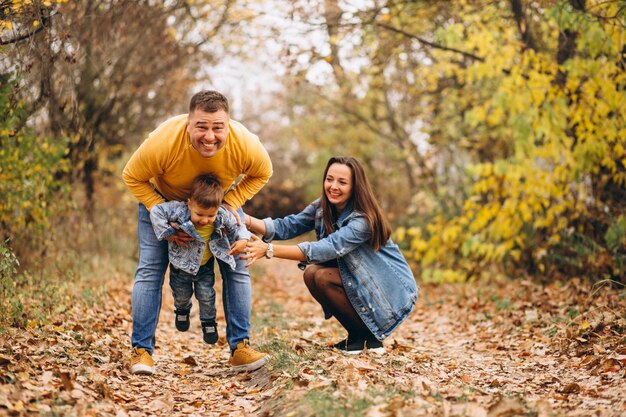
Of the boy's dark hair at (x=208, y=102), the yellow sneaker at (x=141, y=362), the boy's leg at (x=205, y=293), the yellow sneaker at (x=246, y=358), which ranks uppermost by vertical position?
the boy's dark hair at (x=208, y=102)

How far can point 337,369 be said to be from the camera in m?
3.84

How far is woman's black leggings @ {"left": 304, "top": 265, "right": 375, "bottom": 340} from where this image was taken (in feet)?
15.3

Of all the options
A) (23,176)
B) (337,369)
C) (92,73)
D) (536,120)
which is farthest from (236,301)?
(92,73)

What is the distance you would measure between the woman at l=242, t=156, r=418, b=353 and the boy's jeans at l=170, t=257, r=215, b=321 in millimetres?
469

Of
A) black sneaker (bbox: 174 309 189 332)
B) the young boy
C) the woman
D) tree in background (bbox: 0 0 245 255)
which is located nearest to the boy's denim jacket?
the young boy

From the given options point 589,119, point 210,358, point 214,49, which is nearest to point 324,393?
point 210,358

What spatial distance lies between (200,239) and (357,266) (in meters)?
1.12

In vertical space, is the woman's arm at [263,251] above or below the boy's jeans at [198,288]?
above

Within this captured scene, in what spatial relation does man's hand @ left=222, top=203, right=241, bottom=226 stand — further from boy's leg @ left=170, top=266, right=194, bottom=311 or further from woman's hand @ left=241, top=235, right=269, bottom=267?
Answer: boy's leg @ left=170, top=266, right=194, bottom=311

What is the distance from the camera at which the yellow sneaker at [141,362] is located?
4.08 metres

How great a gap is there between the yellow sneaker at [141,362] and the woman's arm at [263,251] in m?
0.88

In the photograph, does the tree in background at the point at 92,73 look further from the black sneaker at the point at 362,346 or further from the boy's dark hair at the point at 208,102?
the black sneaker at the point at 362,346

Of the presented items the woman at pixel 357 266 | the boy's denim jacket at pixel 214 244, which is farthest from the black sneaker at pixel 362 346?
the boy's denim jacket at pixel 214 244

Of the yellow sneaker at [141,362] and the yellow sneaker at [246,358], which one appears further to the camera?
the yellow sneaker at [246,358]
